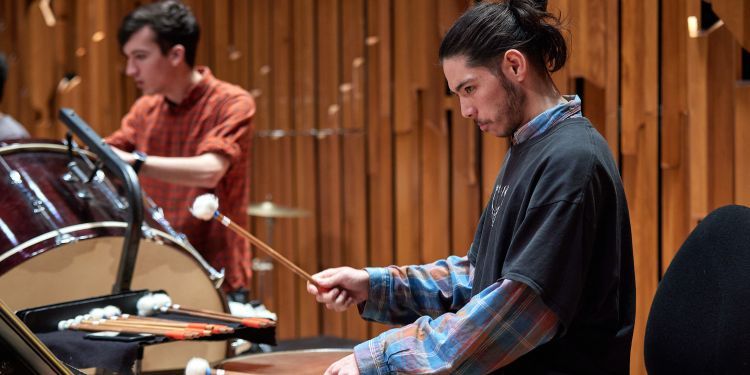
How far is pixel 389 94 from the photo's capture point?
4703 millimetres

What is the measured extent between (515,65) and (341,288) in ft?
2.00

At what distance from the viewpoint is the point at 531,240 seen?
1.56 metres

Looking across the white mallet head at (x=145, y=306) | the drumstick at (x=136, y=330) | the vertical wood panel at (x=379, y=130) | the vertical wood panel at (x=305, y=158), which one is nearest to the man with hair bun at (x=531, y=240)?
the drumstick at (x=136, y=330)

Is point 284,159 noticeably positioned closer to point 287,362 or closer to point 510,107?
point 287,362

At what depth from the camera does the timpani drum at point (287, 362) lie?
1.85m

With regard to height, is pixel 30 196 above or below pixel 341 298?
above

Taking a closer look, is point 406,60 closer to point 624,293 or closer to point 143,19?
point 143,19

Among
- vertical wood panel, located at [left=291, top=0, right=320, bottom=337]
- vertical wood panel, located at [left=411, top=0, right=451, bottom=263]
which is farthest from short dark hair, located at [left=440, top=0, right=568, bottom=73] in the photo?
vertical wood panel, located at [left=291, top=0, right=320, bottom=337]

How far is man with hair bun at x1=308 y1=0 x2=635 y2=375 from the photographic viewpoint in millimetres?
1552

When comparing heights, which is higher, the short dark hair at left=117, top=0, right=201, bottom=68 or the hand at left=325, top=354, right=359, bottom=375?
the short dark hair at left=117, top=0, right=201, bottom=68

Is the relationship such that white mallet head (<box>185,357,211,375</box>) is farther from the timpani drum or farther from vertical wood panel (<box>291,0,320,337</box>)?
vertical wood panel (<box>291,0,320,337</box>)

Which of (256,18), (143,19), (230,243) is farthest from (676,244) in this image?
(256,18)

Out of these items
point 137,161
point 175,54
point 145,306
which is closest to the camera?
point 145,306

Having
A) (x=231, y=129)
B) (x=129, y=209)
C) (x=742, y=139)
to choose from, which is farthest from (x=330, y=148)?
(x=129, y=209)
